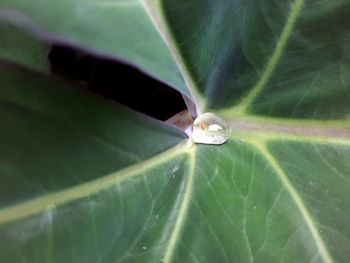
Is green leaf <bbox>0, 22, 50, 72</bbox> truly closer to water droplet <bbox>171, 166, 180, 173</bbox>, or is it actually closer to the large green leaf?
the large green leaf

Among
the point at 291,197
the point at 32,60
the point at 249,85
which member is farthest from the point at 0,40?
the point at 291,197

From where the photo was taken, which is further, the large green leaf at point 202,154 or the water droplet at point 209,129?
the water droplet at point 209,129

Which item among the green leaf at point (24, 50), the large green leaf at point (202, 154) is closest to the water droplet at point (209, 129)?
the large green leaf at point (202, 154)

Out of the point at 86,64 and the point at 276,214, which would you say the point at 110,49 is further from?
the point at 276,214

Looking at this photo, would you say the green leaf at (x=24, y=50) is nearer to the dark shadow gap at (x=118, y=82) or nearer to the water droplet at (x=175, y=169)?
the dark shadow gap at (x=118, y=82)

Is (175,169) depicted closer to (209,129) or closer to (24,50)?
(209,129)

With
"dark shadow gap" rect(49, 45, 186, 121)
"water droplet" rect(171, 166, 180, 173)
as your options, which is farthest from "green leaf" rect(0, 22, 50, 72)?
"water droplet" rect(171, 166, 180, 173)
